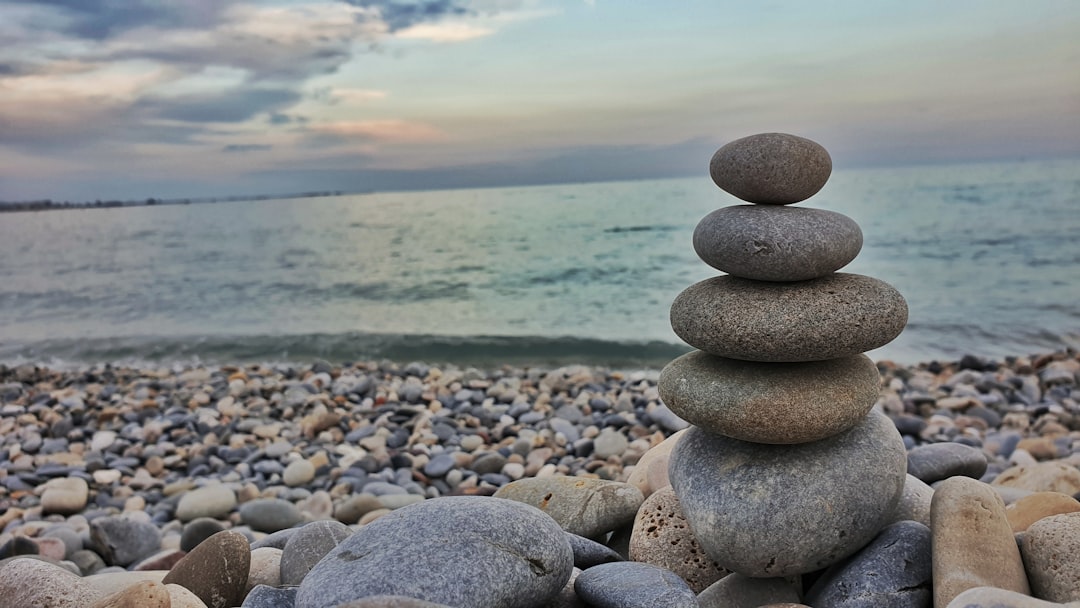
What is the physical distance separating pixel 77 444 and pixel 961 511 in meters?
8.25

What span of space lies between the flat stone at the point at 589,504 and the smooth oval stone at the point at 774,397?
2.71 ft

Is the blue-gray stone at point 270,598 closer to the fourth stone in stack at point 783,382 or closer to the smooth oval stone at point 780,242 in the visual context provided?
the fourth stone in stack at point 783,382

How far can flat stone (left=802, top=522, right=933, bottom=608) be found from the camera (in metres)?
3.02

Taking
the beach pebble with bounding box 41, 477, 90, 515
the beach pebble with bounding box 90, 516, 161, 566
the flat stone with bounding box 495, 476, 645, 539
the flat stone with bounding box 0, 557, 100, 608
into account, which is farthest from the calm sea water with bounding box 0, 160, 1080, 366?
the flat stone with bounding box 0, 557, 100, 608

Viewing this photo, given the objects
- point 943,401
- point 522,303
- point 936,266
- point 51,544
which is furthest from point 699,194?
point 51,544

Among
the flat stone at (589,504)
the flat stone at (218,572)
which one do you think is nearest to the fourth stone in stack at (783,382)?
the flat stone at (589,504)

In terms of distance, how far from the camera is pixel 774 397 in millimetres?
3100

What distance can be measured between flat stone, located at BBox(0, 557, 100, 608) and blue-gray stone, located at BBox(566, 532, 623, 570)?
204 cm

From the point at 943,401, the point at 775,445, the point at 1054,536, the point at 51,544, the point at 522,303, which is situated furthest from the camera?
the point at 522,303

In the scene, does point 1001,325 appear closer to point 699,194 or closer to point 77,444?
point 77,444

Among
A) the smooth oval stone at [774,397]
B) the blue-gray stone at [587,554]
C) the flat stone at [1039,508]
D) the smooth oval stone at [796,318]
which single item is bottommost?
the blue-gray stone at [587,554]

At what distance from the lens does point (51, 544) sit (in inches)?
204

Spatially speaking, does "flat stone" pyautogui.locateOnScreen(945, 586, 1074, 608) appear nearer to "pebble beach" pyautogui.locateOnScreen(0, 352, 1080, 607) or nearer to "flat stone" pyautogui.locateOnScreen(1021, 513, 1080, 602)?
"pebble beach" pyautogui.locateOnScreen(0, 352, 1080, 607)

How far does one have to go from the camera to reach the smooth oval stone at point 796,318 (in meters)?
3.06
